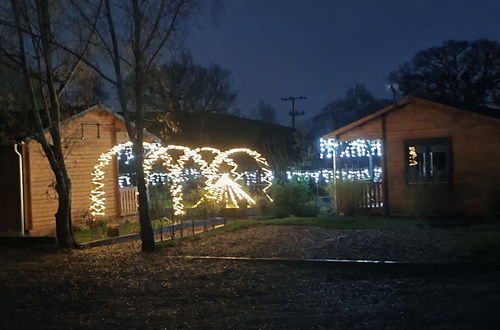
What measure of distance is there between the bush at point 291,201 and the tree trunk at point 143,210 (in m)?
7.28

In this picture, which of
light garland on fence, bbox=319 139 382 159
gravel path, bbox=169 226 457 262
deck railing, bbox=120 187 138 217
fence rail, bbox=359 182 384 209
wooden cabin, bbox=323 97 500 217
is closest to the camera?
gravel path, bbox=169 226 457 262

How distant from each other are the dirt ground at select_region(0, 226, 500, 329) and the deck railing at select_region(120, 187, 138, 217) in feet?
25.0

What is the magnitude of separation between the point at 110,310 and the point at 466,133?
13.5 metres

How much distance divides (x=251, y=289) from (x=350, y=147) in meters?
15.1

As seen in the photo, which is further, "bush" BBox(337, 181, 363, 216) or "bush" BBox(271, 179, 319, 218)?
"bush" BBox(271, 179, 319, 218)

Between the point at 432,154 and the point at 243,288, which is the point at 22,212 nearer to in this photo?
the point at 243,288

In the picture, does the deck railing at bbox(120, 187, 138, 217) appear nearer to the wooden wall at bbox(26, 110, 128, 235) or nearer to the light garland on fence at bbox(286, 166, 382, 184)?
the wooden wall at bbox(26, 110, 128, 235)

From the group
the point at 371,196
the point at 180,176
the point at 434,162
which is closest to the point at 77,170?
the point at 180,176

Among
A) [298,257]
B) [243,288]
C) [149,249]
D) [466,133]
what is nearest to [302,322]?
[243,288]

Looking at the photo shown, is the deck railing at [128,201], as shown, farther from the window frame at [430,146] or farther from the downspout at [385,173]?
the window frame at [430,146]

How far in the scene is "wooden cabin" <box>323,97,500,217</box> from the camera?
60.9 ft

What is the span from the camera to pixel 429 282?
9.52 meters

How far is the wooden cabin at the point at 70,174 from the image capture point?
17781 mm

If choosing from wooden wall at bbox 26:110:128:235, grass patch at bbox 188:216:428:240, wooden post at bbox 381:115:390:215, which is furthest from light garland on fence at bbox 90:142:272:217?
wooden post at bbox 381:115:390:215
